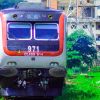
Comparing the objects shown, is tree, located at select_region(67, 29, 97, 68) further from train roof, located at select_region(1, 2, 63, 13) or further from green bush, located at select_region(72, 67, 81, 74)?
train roof, located at select_region(1, 2, 63, 13)

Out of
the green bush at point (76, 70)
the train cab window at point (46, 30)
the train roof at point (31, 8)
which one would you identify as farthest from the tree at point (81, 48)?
the train cab window at point (46, 30)

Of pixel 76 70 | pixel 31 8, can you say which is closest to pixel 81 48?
pixel 76 70

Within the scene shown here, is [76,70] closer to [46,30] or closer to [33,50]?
[46,30]

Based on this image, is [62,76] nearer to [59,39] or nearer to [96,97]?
[59,39]

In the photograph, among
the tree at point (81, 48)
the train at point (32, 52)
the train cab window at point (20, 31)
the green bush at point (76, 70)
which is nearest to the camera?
the train at point (32, 52)

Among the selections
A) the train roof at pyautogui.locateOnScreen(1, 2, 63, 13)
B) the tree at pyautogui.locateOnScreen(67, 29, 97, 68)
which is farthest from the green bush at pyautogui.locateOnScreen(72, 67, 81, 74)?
the train roof at pyautogui.locateOnScreen(1, 2, 63, 13)

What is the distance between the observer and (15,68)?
11.9 m

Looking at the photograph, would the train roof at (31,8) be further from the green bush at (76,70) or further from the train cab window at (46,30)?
the green bush at (76,70)

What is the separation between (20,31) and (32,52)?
69 centimetres

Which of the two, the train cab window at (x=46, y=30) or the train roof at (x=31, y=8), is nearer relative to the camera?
the train cab window at (x=46, y=30)

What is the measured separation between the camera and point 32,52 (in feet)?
39.0

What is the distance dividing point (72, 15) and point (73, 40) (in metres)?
10.8

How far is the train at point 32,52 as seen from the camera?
11891mm

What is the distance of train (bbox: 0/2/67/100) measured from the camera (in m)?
11.9
